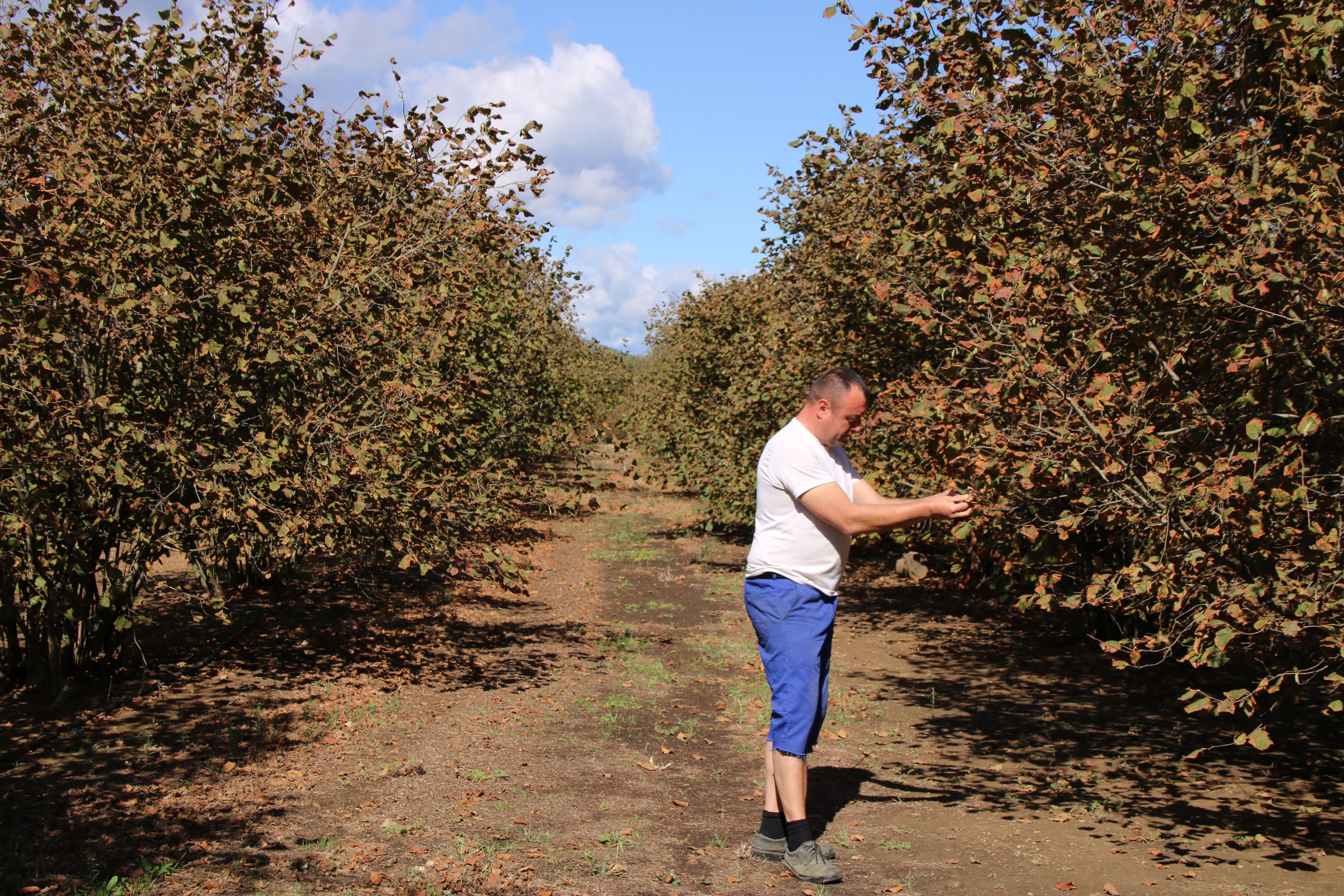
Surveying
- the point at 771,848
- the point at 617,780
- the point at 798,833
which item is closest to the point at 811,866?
Answer: the point at 798,833

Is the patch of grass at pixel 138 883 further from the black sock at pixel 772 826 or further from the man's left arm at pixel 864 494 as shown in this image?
the man's left arm at pixel 864 494

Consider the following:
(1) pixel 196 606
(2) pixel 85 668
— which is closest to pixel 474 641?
(1) pixel 196 606

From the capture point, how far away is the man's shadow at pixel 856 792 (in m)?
5.42

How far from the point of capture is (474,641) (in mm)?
9602

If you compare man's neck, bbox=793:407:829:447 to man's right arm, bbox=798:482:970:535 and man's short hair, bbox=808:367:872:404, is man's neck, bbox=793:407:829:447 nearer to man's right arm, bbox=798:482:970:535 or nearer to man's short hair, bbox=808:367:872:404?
man's short hair, bbox=808:367:872:404

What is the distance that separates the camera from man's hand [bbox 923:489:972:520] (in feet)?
13.4

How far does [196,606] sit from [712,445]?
8.75m

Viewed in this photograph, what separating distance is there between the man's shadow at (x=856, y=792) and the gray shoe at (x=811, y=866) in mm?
849

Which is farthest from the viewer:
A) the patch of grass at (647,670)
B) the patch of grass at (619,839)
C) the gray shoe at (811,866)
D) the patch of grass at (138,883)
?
the patch of grass at (647,670)

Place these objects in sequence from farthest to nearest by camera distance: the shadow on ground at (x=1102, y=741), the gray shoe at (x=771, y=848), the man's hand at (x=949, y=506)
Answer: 1. the shadow on ground at (x=1102, y=741)
2. the gray shoe at (x=771, y=848)
3. the man's hand at (x=949, y=506)

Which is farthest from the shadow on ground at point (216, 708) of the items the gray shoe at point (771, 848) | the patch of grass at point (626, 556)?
the patch of grass at point (626, 556)

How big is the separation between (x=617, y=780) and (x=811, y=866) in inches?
70.5

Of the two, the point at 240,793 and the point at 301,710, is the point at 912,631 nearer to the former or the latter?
the point at 301,710

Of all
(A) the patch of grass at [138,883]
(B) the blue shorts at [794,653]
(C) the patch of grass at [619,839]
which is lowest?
(C) the patch of grass at [619,839]
